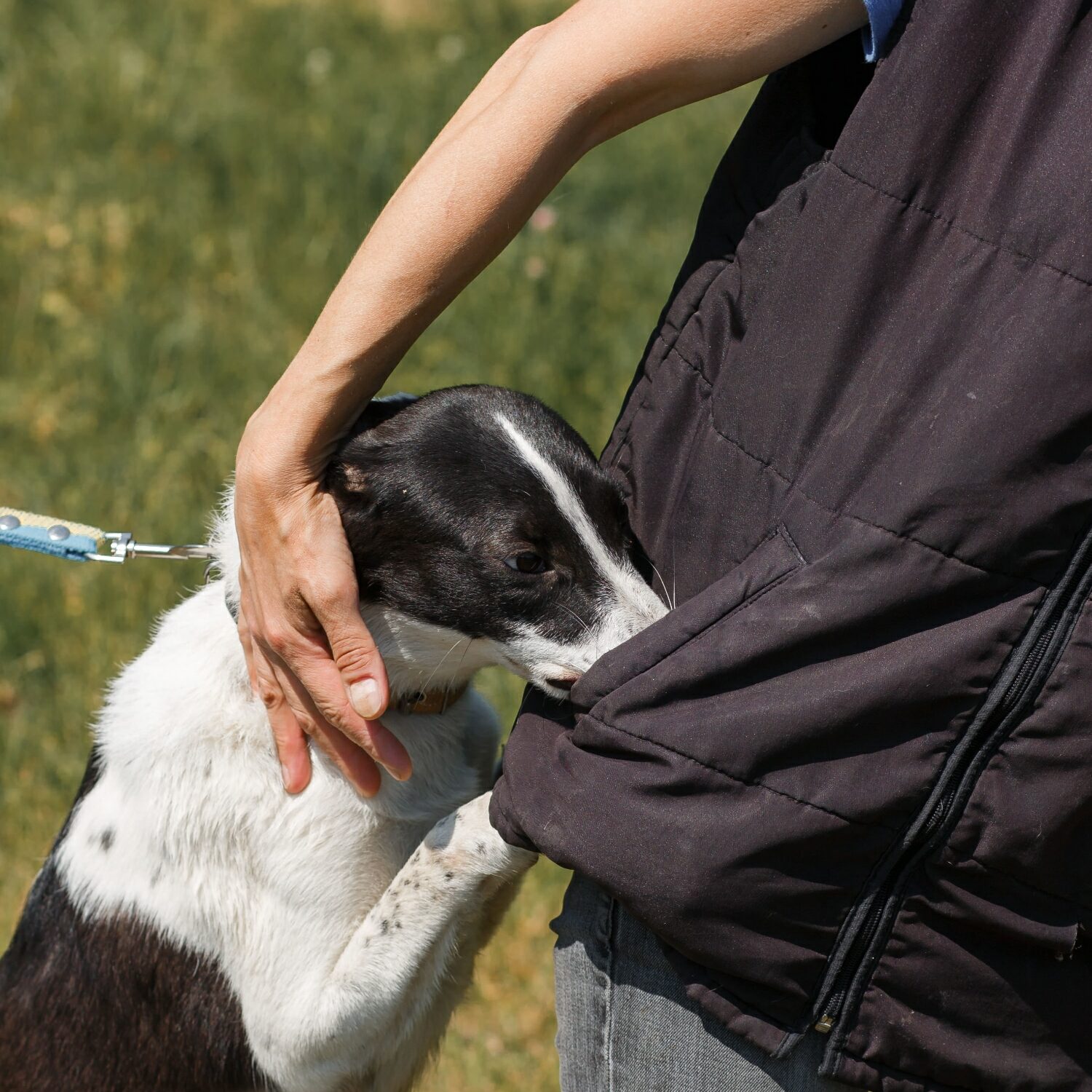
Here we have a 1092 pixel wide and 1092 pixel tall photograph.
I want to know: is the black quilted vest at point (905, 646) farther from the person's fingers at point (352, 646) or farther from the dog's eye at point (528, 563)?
the dog's eye at point (528, 563)

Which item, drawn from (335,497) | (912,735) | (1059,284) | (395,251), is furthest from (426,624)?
(1059,284)

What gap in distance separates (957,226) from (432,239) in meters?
0.62

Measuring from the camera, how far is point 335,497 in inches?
92.2

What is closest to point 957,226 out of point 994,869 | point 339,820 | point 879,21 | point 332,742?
point 879,21

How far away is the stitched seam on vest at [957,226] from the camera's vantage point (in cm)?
157

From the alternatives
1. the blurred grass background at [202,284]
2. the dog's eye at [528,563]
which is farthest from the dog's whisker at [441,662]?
the blurred grass background at [202,284]

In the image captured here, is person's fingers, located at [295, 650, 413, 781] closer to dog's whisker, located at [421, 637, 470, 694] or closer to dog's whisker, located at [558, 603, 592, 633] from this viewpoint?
dog's whisker, located at [421, 637, 470, 694]

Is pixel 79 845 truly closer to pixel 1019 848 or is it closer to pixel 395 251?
pixel 395 251

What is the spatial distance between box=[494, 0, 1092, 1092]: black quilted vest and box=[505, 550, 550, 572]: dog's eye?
1.77 feet

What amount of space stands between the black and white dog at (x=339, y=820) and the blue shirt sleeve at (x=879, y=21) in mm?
767

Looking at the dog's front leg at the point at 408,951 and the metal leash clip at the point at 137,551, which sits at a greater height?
the metal leash clip at the point at 137,551

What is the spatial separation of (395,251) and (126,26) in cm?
685

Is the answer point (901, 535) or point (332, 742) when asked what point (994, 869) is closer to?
point (901, 535)

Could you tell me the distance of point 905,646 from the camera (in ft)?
5.38
